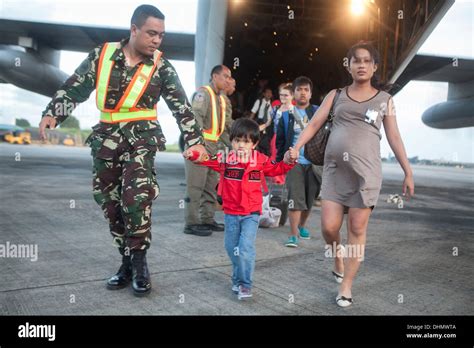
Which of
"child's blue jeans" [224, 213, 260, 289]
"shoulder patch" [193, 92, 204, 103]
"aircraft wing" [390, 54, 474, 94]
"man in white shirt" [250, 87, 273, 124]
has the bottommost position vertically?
"child's blue jeans" [224, 213, 260, 289]

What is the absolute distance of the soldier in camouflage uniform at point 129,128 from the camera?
2857 mm

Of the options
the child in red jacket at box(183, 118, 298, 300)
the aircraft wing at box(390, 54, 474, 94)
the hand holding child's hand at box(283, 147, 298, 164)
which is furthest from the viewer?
the aircraft wing at box(390, 54, 474, 94)

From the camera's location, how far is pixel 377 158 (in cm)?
290

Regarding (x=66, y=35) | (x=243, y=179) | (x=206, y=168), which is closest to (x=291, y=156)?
(x=243, y=179)

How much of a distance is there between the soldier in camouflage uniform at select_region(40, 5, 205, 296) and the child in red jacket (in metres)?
0.25

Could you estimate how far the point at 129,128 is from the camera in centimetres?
293

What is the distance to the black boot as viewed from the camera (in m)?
2.95

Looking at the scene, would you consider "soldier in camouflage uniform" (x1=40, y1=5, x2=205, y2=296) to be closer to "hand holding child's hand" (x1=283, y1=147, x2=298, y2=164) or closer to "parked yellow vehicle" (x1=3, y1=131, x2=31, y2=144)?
"hand holding child's hand" (x1=283, y1=147, x2=298, y2=164)

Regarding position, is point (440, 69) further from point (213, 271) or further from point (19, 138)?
point (19, 138)

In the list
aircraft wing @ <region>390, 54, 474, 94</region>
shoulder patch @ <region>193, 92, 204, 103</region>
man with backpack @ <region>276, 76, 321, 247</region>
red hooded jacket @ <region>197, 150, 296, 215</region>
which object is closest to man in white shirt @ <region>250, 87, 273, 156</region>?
shoulder patch @ <region>193, 92, 204, 103</region>

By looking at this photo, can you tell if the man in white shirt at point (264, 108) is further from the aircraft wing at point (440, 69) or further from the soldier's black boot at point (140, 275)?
the aircraft wing at point (440, 69)

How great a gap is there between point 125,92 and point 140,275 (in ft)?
3.90
